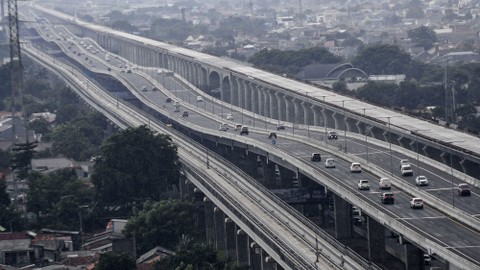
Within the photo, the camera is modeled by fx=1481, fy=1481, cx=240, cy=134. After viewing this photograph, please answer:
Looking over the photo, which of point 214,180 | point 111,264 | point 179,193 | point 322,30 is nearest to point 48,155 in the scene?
point 179,193

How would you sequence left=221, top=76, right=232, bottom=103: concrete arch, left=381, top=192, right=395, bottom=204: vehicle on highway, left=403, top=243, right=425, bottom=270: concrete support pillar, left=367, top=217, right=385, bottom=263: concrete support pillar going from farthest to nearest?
left=221, top=76, right=232, bottom=103: concrete arch, left=381, top=192, right=395, bottom=204: vehicle on highway, left=367, top=217, right=385, bottom=263: concrete support pillar, left=403, top=243, right=425, bottom=270: concrete support pillar

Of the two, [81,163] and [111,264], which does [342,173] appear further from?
[81,163]

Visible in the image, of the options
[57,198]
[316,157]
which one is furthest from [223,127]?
[316,157]

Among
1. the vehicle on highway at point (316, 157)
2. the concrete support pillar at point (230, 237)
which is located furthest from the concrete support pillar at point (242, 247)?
the vehicle on highway at point (316, 157)

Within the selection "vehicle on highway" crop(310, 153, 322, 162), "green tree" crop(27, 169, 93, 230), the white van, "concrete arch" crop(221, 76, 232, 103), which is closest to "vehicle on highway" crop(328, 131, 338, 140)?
"vehicle on highway" crop(310, 153, 322, 162)

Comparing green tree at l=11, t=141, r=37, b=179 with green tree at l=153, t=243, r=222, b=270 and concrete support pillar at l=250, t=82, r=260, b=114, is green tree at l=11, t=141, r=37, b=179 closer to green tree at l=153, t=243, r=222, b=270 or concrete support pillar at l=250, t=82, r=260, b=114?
green tree at l=153, t=243, r=222, b=270

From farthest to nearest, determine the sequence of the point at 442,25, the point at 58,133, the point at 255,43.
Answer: the point at 442,25 → the point at 255,43 → the point at 58,133

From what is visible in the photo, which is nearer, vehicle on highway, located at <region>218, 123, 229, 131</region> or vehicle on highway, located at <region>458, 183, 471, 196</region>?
vehicle on highway, located at <region>458, 183, 471, 196</region>
